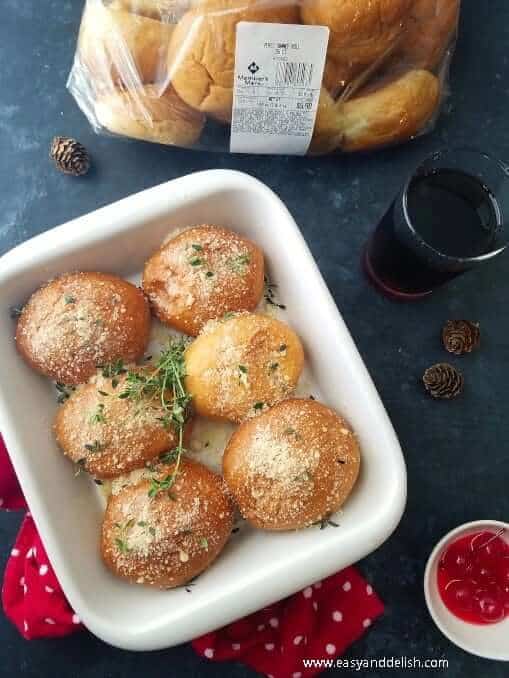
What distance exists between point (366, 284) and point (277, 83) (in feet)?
1.17

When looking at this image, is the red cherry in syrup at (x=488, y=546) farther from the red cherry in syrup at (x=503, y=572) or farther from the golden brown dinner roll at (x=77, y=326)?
the golden brown dinner roll at (x=77, y=326)

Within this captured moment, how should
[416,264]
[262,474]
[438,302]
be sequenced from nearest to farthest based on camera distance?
1. [262,474]
2. [416,264]
3. [438,302]

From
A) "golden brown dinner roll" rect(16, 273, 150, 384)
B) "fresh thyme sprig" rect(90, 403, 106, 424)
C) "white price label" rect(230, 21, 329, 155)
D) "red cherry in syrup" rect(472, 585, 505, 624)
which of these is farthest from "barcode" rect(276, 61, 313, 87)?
"red cherry in syrup" rect(472, 585, 505, 624)

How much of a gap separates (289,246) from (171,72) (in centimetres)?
33

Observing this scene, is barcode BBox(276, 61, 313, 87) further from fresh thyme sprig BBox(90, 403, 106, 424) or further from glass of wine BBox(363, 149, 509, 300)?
fresh thyme sprig BBox(90, 403, 106, 424)

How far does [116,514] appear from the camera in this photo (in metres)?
0.91

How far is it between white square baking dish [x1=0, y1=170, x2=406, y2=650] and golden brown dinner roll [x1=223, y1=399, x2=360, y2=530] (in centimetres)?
4

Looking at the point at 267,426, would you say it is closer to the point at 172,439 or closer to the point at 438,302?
the point at 172,439

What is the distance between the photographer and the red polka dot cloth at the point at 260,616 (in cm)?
104

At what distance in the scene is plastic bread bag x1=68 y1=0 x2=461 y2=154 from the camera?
978 millimetres

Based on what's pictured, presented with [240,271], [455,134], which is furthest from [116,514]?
[455,134]

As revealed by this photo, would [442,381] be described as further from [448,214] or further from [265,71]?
[265,71]

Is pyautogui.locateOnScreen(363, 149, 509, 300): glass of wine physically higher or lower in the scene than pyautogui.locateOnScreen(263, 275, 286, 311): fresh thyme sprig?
higher

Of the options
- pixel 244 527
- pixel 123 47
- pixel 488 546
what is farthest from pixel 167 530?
pixel 123 47
